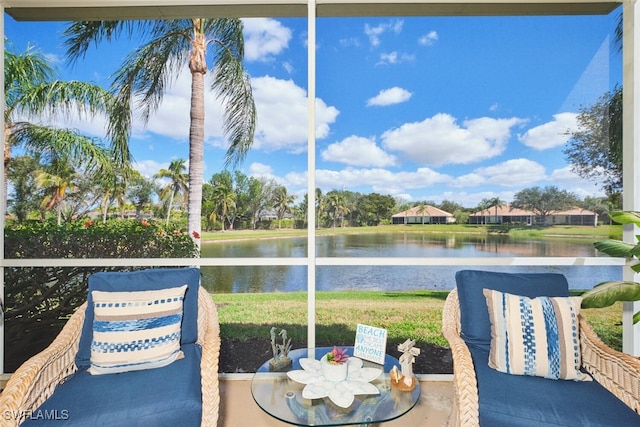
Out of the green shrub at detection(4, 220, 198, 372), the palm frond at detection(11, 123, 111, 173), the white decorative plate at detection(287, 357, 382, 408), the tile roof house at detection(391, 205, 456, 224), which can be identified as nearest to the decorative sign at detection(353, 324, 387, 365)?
the white decorative plate at detection(287, 357, 382, 408)

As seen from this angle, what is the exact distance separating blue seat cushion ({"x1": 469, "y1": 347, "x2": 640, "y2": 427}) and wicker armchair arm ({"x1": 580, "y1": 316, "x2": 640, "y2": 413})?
0.07 m

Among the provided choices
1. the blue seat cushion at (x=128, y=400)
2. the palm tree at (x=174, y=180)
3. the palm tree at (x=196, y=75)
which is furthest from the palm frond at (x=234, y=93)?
the blue seat cushion at (x=128, y=400)

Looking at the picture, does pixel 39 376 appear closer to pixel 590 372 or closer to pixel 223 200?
pixel 223 200

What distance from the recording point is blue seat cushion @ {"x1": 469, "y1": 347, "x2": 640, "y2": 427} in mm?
1341

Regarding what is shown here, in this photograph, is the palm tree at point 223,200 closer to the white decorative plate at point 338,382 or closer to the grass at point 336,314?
the grass at point 336,314

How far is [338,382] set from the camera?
57.9 inches

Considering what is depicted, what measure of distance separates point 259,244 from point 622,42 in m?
3.27

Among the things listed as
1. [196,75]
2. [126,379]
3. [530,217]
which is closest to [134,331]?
[126,379]

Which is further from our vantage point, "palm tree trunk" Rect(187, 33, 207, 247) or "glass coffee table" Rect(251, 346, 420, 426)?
"palm tree trunk" Rect(187, 33, 207, 247)

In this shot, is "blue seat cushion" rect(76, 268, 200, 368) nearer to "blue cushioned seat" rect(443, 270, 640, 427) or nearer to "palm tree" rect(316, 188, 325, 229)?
"palm tree" rect(316, 188, 325, 229)

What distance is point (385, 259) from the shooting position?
2.43 m

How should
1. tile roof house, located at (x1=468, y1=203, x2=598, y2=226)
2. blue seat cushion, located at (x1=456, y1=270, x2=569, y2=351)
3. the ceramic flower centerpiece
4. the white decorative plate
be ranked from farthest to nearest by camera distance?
1. tile roof house, located at (x1=468, y1=203, x2=598, y2=226)
2. blue seat cushion, located at (x1=456, y1=270, x2=569, y2=351)
3. the ceramic flower centerpiece
4. the white decorative plate

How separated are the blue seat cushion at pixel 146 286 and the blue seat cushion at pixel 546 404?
62.2 inches

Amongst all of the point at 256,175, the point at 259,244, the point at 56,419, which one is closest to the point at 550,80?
the point at 256,175
